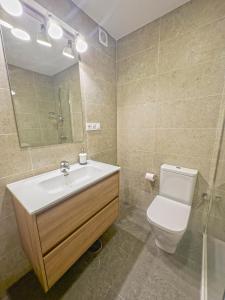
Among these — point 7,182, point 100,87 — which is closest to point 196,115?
point 100,87

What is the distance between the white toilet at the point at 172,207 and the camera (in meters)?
1.19

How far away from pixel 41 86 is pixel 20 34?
0.37 m

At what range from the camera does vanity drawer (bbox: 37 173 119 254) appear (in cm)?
78

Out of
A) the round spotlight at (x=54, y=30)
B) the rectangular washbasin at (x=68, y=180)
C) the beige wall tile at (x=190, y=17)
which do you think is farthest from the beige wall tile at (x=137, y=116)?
the round spotlight at (x=54, y=30)

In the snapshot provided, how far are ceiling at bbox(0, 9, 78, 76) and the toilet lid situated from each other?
68.6 inches

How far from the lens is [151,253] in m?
1.37

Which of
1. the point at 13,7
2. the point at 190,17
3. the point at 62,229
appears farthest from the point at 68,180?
the point at 190,17

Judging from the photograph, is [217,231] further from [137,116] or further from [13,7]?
[13,7]

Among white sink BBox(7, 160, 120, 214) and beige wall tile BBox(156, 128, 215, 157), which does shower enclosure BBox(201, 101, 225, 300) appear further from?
white sink BBox(7, 160, 120, 214)

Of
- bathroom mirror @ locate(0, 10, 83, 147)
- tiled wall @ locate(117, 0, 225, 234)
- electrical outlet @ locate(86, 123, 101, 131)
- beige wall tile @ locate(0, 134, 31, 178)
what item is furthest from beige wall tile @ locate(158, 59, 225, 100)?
beige wall tile @ locate(0, 134, 31, 178)

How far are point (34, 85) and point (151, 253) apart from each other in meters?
2.01

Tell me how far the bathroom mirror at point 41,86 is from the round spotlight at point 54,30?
0.05 metres

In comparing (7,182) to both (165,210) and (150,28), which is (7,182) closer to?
(165,210)

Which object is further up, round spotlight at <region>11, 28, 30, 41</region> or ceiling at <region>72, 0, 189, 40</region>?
ceiling at <region>72, 0, 189, 40</region>
